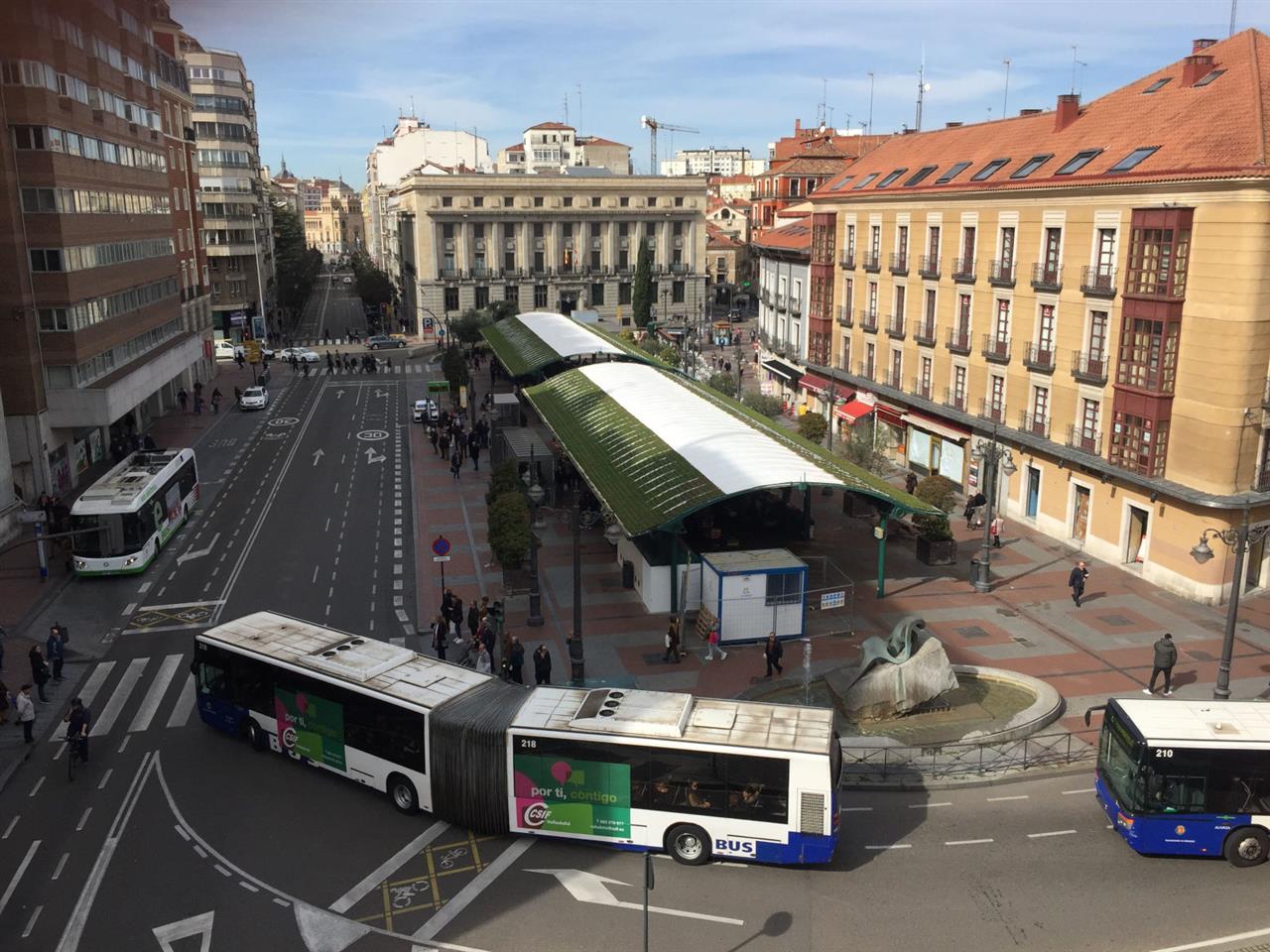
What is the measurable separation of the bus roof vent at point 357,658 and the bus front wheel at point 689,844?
6717 mm

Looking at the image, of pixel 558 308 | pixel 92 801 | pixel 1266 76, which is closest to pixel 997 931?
pixel 92 801

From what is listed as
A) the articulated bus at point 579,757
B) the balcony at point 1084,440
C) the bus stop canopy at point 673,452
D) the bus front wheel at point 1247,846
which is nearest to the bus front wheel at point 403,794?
the articulated bus at point 579,757

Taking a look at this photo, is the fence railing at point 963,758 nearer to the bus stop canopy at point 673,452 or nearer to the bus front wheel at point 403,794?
the bus front wheel at point 403,794

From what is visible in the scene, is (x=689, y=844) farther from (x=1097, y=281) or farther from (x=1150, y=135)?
(x=1150, y=135)

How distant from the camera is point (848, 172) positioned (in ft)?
195

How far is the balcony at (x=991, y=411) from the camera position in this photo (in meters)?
41.5

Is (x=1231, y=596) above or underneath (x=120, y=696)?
above

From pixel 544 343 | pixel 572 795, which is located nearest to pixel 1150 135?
pixel 572 795

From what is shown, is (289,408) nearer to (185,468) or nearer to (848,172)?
(185,468)

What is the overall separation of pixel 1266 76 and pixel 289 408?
59054mm

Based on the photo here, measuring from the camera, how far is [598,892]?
1712 centimetres

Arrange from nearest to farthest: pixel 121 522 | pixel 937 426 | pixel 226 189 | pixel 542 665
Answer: pixel 542 665 < pixel 121 522 < pixel 937 426 < pixel 226 189

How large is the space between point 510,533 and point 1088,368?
69.9 feet

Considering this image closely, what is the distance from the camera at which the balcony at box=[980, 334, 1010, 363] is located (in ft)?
135
